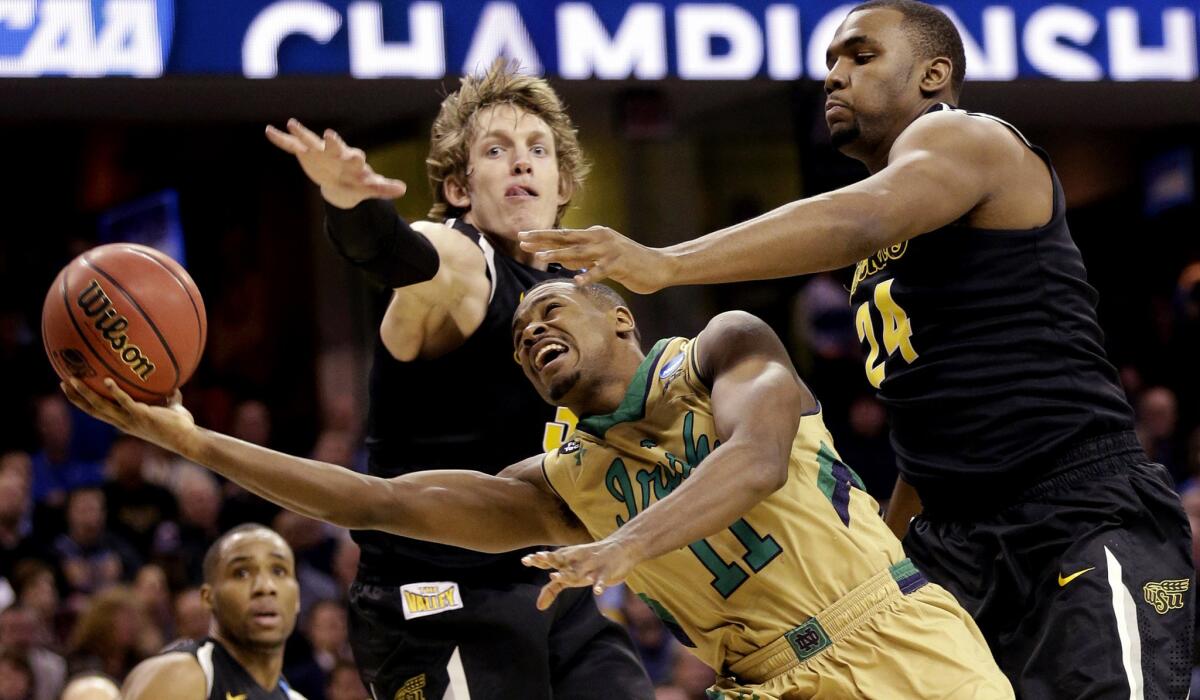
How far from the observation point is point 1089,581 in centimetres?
343

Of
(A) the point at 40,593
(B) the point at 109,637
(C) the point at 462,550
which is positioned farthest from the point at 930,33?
(A) the point at 40,593

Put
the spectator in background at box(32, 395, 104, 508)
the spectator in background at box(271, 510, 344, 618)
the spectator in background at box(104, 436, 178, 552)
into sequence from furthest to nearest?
the spectator in background at box(32, 395, 104, 508) < the spectator in background at box(104, 436, 178, 552) < the spectator in background at box(271, 510, 344, 618)

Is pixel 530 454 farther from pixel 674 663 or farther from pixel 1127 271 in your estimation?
pixel 1127 271

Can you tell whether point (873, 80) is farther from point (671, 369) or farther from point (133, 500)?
point (133, 500)

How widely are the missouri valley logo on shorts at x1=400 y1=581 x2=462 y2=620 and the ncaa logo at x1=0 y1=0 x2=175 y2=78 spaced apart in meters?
4.77

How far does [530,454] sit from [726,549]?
1127mm

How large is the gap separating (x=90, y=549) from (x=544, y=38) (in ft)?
12.0

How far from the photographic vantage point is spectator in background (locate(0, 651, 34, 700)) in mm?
7324

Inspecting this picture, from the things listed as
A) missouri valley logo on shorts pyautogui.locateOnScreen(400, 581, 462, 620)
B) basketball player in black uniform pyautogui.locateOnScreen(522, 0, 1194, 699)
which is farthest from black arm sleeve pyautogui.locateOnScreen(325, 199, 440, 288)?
basketball player in black uniform pyautogui.locateOnScreen(522, 0, 1194, 699)

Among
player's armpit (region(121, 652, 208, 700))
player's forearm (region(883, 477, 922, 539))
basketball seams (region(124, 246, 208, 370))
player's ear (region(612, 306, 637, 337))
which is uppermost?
A: basketball seams (region(124, 246, 208, 370))

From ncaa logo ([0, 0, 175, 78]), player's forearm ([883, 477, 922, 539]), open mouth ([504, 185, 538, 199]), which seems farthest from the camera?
ncaa logo ([0, 0, 175, 78])

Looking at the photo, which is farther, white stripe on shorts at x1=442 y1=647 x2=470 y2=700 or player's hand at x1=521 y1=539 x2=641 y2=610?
white stripe on shorts at x1=442 y1=647 x2=470 y2=700

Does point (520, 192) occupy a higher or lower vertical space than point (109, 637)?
higher

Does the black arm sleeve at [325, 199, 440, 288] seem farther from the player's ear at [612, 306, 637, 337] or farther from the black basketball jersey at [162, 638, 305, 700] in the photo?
the black basketball jersey at [162, 638, 305, 700]
